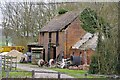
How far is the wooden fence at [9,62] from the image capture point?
4.10m

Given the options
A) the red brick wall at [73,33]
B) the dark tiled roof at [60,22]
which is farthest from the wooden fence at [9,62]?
the red brick wall at [73,33]

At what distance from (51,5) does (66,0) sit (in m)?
0.37

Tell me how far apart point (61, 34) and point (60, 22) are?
7.4 inches

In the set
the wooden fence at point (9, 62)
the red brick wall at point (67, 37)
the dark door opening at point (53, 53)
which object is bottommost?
the wooden fence at point (9, 62)

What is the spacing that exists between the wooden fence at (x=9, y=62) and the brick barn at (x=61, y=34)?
0.63 meters

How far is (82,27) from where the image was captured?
205 inches

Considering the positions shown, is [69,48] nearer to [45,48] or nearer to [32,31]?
[45,48]

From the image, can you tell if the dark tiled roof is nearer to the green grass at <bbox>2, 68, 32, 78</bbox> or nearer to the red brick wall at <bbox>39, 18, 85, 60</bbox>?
the red brick wall at <bbox>39, 18, 85, 60</bbox>

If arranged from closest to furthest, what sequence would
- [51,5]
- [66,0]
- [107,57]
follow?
[107,57] < [66,0] < [51,5]

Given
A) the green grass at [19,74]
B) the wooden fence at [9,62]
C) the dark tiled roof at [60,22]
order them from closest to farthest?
the green grass at [19,74] → the wooden fence at [9,62] → the dark tiled roof at [60,22]

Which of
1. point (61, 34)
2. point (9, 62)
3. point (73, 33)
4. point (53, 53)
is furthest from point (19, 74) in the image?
point (73, 33)

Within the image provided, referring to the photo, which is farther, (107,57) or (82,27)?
(82,27)

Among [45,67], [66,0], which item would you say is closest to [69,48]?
[45,67]

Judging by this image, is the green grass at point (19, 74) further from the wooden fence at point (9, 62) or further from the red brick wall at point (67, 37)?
the red brick wall at point (67, 37)
